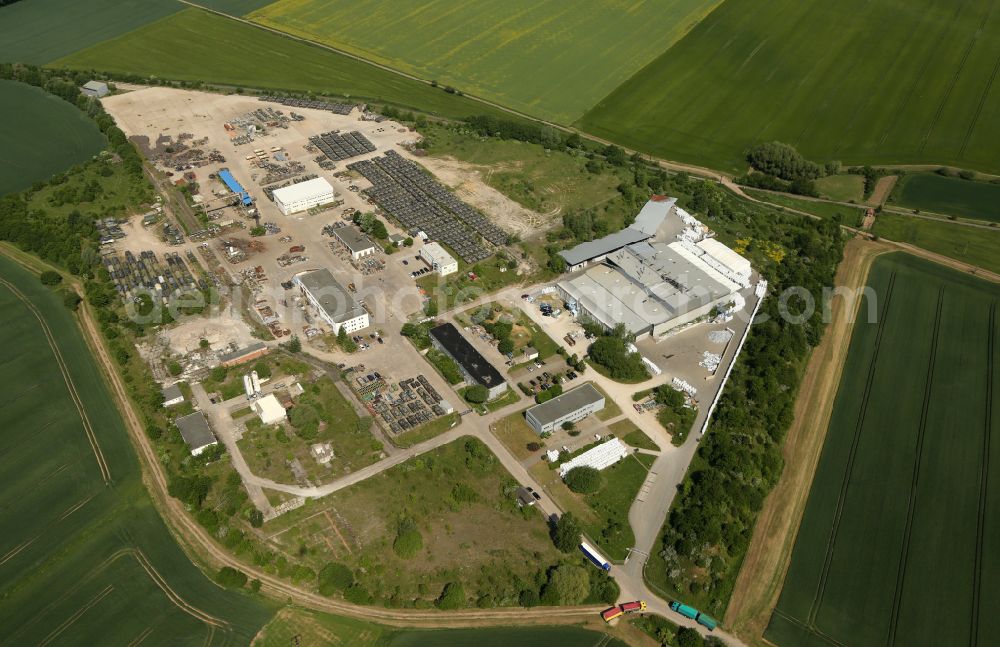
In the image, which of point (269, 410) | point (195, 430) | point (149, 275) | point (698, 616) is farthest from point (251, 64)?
point (698, 616)

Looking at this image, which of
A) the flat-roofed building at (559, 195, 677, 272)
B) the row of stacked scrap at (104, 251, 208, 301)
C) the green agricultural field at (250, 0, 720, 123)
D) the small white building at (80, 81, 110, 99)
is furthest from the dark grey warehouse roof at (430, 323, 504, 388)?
the small white building at (80, 81, 110, 99)

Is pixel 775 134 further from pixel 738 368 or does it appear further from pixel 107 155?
pixel 107 155

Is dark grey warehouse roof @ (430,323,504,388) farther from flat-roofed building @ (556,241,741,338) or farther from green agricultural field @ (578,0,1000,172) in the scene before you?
green agricultural field @ (578,0,1000,172)

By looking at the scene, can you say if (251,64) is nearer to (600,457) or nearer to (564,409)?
(564,409)

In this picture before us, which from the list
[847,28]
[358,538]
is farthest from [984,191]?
[358,538]

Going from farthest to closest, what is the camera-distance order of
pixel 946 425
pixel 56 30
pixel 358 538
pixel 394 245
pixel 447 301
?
pixel 56 30, pixel 394 245, pixel 447 301, pixel 946 425, pixel 358 538

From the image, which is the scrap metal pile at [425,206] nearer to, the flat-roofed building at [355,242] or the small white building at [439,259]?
the small white building at [439,259]

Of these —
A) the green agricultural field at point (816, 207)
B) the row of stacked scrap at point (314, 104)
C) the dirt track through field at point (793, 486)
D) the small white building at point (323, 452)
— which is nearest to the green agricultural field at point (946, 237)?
the green agricultural field at point (816, 207)
